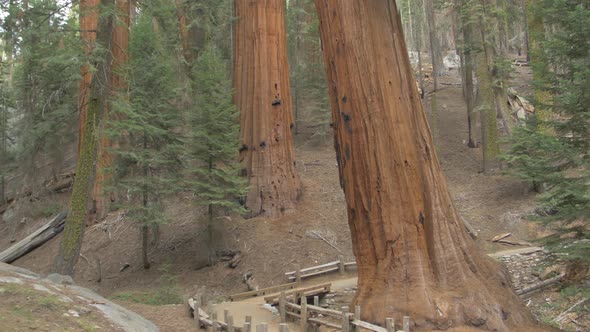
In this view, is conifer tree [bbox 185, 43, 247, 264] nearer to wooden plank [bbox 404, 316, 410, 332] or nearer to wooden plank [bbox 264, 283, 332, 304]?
wooden plank [bbox 264, 283, 332, 304]

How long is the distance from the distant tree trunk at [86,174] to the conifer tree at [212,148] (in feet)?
11.4

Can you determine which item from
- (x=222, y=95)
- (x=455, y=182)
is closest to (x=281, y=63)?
(x=222, y=95)

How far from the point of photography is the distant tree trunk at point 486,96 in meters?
19.7

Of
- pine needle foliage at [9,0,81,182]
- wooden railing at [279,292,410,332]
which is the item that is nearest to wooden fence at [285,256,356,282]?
wooden railing at [279,292,410,332]

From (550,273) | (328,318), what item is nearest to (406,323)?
(328,318)

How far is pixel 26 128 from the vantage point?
22484mm

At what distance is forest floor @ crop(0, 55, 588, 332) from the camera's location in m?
14.8

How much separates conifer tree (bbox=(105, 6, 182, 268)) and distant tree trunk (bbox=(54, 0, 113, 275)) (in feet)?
9.24

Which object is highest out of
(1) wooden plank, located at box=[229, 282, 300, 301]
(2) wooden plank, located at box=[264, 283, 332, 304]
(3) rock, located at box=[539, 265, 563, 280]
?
(2) wooden plank, located at box=[264, 283, 332, 304]

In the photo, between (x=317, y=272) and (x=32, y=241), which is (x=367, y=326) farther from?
(x=32, y=241)

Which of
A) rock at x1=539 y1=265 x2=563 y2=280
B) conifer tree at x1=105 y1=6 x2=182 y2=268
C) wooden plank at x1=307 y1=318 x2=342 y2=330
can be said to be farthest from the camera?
conifer tree at x1=105 y1=6 x2=182 y2=268

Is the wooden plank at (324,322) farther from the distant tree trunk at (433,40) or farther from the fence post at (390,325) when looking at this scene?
the distant tree trunk at (433,40)

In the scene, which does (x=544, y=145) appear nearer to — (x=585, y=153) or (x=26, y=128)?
(x=585, y=153)

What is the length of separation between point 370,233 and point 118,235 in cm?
1384
